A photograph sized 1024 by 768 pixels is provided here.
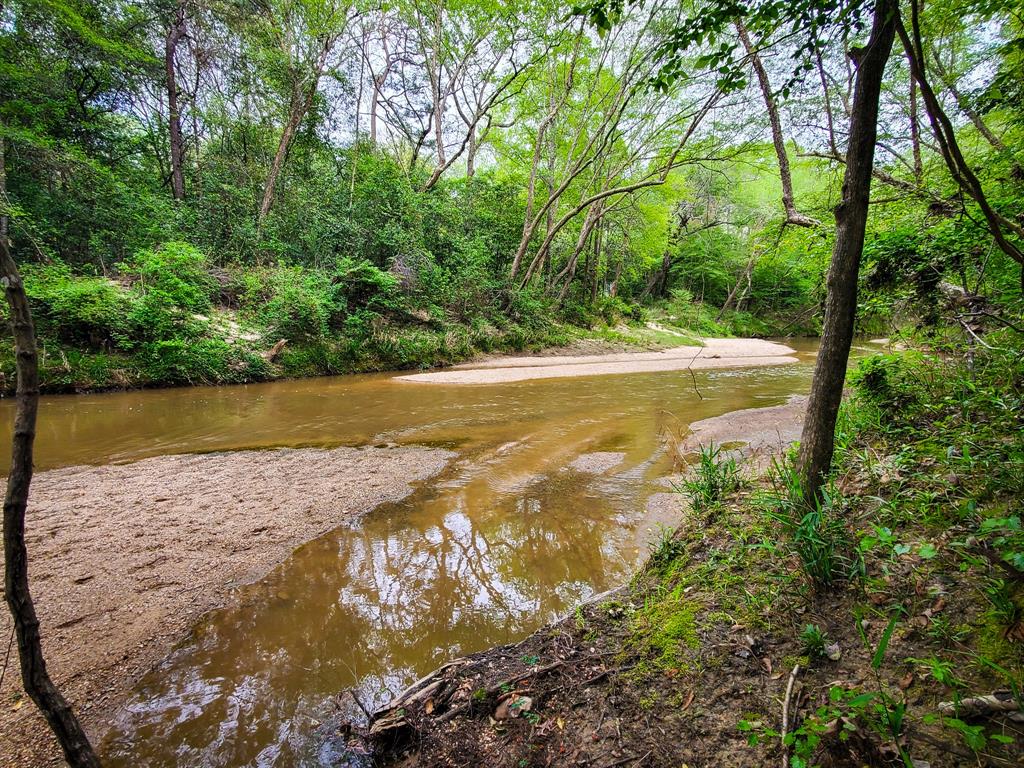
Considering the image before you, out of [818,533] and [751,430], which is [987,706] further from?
[751,430]

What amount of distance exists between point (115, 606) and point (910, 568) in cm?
466

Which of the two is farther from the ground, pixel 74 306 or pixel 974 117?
pixel 974 117

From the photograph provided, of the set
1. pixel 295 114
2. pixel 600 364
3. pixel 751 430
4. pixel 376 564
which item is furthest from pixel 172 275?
pixel 751 430

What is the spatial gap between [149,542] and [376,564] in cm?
193

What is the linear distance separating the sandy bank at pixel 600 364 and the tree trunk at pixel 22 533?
34.1 feet

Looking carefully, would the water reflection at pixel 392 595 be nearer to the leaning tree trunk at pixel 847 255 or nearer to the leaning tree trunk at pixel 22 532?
the leaning tree trunk at pixel 22 532

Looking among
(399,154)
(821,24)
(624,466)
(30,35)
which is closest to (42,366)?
(30,35)

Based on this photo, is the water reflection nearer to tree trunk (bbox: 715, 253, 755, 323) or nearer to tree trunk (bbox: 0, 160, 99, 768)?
tree trunk (bbox: 0, 160, 99, 768)

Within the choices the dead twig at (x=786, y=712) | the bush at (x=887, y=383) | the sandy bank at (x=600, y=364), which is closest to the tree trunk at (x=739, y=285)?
the sandy bank at (x=600, y=364)

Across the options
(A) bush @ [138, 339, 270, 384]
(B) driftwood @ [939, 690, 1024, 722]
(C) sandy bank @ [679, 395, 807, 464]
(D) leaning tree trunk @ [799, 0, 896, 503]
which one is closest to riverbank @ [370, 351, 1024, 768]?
(B) driftwood @ [939, 690, 1024, 722]

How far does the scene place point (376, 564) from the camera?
3.34 m

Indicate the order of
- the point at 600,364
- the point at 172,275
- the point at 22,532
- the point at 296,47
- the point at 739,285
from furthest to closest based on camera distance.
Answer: the point at 739,285, the point at 296,47, the point at 600,364, the point at 172,275, the point at 22,532

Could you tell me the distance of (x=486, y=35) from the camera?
55.5ft

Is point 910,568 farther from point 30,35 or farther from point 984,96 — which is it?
point 30,35
